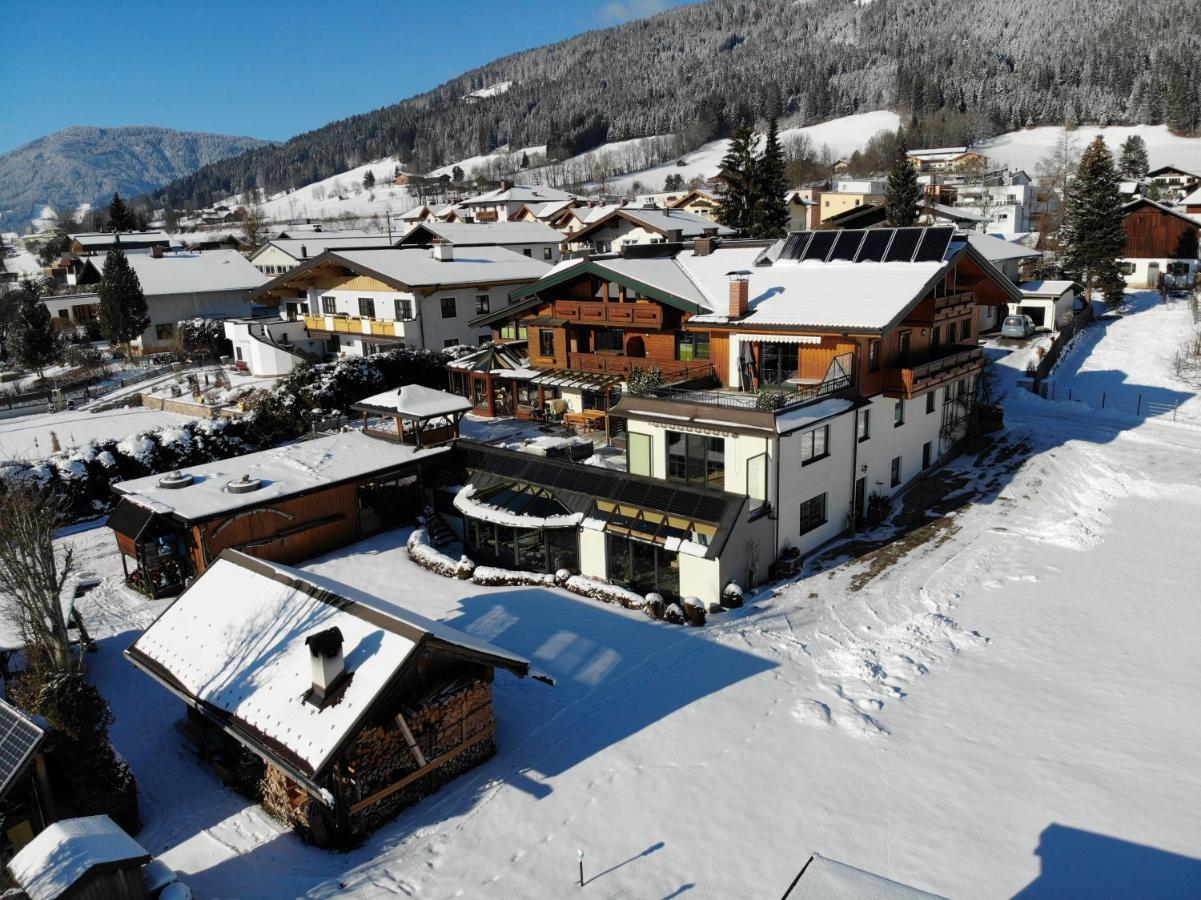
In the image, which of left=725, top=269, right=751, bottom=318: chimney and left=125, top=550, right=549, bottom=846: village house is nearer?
left=125, top=550, right=549, bottom=846: village house

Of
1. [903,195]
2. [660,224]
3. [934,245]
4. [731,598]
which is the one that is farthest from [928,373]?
[660,224]

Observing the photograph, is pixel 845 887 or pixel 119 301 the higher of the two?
pixel 119 301

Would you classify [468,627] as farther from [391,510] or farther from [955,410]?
[955,410]

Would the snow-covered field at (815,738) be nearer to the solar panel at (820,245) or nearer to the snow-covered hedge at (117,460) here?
the snow-covered hedge at (117,460)

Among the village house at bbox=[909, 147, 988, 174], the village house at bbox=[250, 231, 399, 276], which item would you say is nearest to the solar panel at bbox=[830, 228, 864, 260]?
the village house at bbox=[250, 231, 399, 276]

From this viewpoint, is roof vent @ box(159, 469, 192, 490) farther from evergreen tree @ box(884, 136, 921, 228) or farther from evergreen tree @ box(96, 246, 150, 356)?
evergreen tree @ box(884, 136, 921, 228)

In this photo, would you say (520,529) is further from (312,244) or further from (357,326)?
(312,244)
